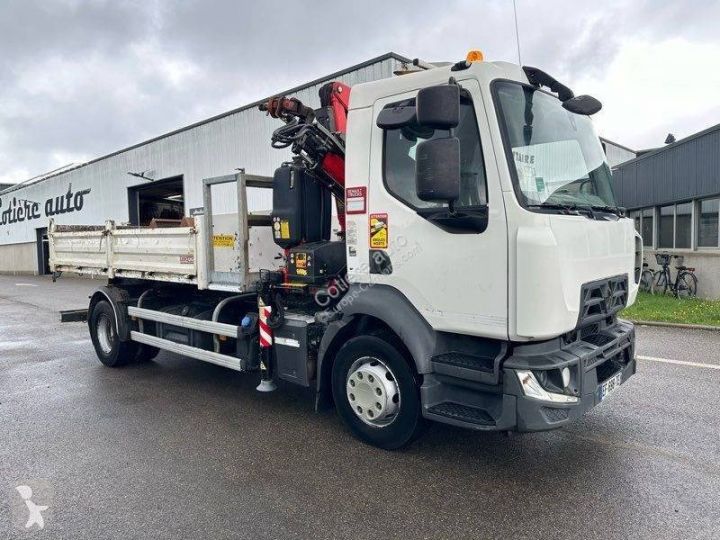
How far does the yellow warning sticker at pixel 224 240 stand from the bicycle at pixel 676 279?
11557 mm

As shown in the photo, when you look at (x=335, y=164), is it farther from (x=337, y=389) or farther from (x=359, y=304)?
(x=337, y=389)

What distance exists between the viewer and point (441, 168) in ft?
10.4

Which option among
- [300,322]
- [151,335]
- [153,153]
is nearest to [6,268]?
[153,153]

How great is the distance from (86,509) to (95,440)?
123 centimetres

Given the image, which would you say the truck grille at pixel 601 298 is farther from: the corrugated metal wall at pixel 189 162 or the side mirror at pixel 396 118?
the corrugated metal wall at pixel 189 162

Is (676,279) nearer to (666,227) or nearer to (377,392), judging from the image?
(666,227)

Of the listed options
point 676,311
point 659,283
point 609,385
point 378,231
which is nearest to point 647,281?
point 659,283

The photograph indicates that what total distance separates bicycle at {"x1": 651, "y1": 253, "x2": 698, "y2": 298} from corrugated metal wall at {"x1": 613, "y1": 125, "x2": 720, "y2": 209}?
62.4 inches

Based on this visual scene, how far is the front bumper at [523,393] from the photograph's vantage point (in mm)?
3209

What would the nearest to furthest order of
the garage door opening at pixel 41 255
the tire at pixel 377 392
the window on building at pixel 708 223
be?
the tire at pixel 377 392
the window on building at pixel 708 223
the garage door opening at pixel 41 255

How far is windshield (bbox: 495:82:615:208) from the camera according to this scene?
3.37 metres

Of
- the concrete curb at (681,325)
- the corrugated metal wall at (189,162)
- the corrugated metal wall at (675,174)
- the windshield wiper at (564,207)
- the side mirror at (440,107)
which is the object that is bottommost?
the concrete curb at (681,325)

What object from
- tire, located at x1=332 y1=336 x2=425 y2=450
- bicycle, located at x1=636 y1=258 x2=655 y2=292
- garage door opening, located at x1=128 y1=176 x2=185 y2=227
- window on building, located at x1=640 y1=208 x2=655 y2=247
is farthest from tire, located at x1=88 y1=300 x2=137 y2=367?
garage door opening, located at x1=128 y1=176 x2=185 y2=227

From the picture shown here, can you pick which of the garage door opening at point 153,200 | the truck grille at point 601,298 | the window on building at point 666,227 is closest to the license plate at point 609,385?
the truck grille at point 601,298
